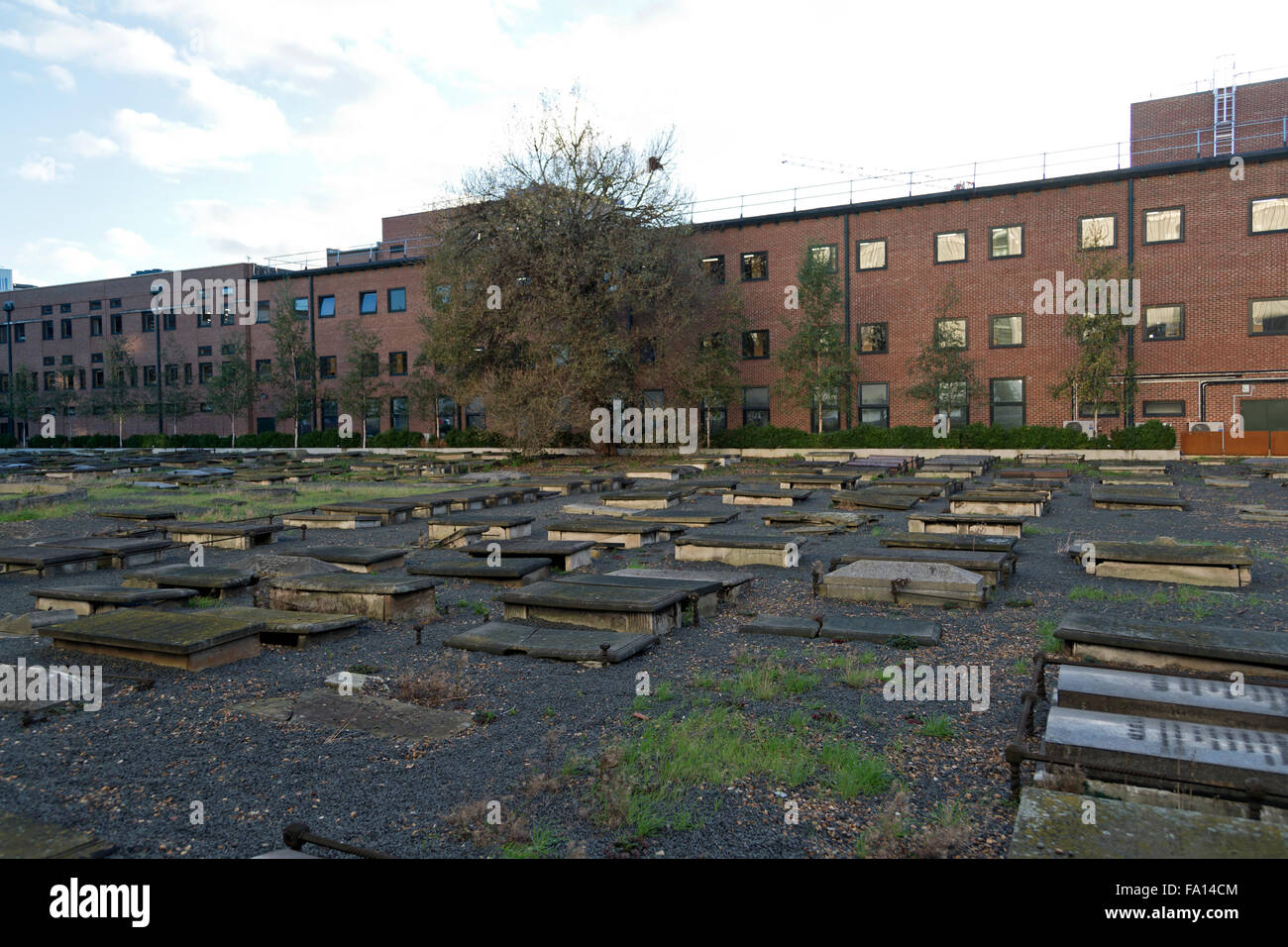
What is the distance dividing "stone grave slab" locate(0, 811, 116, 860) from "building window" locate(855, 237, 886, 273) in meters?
35.5

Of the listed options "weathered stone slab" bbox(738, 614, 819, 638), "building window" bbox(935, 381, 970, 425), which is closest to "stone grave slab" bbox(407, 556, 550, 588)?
"weathered stone slab" bbox(738, 614, 819, 638)

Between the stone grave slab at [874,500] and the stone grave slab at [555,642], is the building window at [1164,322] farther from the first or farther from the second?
the stone grave slab at [555,642]

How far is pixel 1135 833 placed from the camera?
296 cm

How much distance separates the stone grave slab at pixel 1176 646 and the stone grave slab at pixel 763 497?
10954 millimetres

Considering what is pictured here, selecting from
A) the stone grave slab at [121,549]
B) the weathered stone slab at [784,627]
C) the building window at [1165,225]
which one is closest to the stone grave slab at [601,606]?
the weathered stone slab at [784,627]

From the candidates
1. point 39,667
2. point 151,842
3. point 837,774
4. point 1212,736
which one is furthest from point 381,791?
point 1212,736

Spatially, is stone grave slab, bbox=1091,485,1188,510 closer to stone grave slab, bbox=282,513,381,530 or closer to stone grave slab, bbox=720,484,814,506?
stone grave slab, bbox=720,484,814,506

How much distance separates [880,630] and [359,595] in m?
4.73

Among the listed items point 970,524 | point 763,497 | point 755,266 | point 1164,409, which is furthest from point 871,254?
point 970,524

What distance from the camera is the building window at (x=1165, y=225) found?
29922mm

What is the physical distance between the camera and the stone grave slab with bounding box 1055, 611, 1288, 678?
508 cm

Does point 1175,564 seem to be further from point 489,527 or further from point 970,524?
point 489,527
